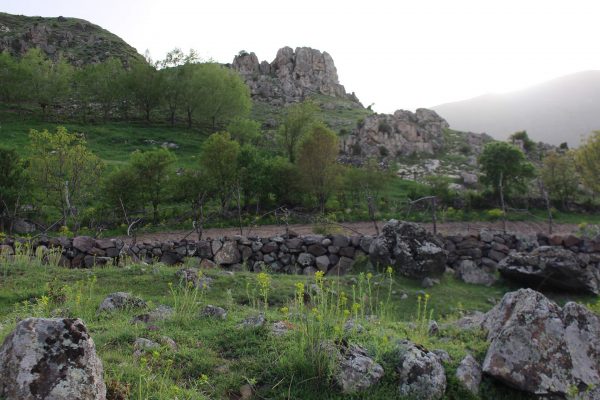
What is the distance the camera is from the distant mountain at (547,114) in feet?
474

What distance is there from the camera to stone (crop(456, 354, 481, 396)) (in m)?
4.93

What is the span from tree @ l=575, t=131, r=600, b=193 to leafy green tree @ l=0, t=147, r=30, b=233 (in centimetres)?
3740

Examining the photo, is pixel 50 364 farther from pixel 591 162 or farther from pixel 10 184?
pixel 591 162

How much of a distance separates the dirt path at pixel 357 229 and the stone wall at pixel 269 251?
5276 mm

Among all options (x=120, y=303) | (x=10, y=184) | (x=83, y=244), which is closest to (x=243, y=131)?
(x=10, y=184)

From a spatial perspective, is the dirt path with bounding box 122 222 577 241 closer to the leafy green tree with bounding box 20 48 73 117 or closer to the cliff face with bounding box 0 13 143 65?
the leafy green tree with bounding box 20 48 73 117

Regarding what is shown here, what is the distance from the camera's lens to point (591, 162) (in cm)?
3481

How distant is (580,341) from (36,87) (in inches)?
2461

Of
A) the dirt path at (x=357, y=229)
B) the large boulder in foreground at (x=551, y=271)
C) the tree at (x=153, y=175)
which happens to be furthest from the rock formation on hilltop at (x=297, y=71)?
the large boulder in foreground at (x=551, y=271)

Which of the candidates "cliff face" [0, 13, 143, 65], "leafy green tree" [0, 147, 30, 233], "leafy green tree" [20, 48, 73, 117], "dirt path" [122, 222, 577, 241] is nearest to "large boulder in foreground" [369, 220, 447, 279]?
"dirt path" [122, 222, 577, 241]

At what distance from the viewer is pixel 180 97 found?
5809 cm

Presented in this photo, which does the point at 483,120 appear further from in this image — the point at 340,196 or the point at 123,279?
the point at 123,279

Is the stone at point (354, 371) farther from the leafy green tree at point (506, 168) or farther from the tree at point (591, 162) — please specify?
the tree at point (591, 162)

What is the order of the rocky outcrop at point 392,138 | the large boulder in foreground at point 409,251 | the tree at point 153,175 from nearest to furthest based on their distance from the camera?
the large boulder in foreground at point 409,251
the tree at point 153,175
the rocky outcrop at point 392,138
